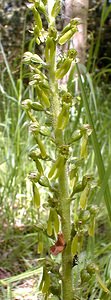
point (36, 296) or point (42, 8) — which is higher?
point (42, 8)

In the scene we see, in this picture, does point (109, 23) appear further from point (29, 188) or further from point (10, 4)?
point (29, 188)

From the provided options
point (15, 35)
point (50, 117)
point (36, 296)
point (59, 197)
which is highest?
point (15, 35)

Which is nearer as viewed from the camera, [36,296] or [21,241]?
[36,296]

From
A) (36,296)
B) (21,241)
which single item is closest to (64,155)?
(36,296)

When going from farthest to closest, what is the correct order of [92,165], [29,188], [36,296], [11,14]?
[11,14] → [92,165] → [29,188] → [36,296]

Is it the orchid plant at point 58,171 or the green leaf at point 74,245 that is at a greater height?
the orchid plant at point 58,171

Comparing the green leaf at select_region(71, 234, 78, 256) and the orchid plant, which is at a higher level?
the orchid plant

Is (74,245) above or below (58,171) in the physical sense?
below

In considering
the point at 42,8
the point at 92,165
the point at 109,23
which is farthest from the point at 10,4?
the point at 42,8

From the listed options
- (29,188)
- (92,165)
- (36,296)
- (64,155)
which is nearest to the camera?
(64,155)

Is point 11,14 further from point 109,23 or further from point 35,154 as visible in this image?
point 35,154
